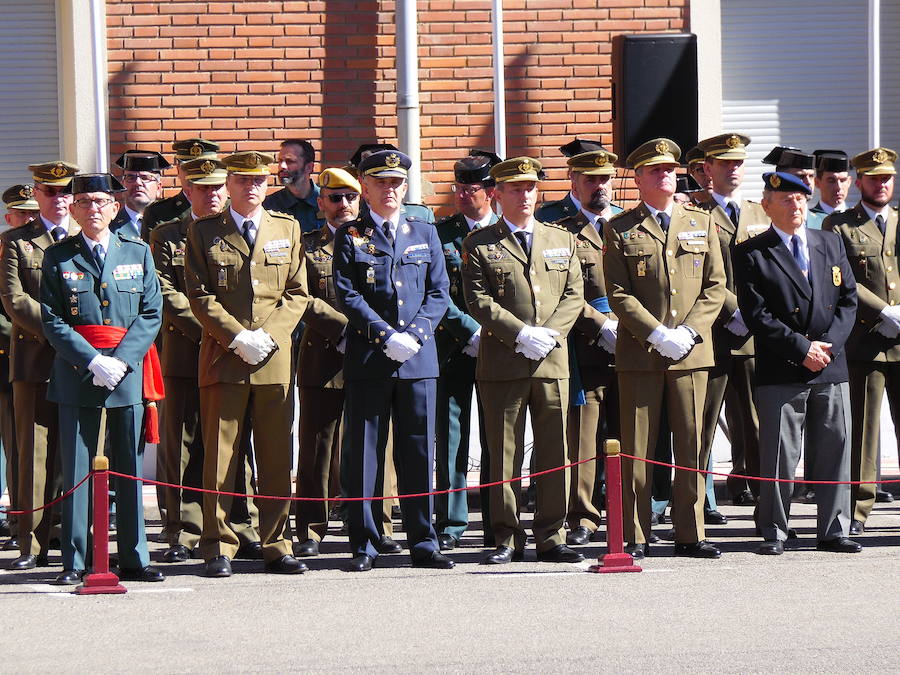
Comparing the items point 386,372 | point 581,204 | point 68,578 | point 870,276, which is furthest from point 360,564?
point 870,276

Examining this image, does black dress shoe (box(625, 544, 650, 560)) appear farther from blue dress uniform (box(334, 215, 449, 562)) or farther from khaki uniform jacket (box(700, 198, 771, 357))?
Answer: khaki uniform jacket (box(700, 198, 771, 357))

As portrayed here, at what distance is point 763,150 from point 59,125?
19.9ft

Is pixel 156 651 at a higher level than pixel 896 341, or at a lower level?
lower

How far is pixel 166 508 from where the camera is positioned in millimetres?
9203

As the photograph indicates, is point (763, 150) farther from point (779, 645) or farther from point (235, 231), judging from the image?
point (779, 645)

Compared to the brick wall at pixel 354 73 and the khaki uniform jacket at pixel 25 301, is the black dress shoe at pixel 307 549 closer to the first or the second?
the khaki uniform jacket at pixel 25 301

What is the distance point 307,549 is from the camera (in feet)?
29.6

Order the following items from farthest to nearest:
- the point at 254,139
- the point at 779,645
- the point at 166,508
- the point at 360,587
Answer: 1. the point at 254,139
2. the point at 166,508
3. the point at 360,587
4. the point at 779,645

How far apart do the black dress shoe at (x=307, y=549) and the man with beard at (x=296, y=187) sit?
232cm

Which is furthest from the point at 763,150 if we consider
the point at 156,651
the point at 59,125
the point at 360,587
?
the point at 156,651

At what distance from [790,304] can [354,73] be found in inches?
214

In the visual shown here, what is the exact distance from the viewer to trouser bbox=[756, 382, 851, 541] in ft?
28.9

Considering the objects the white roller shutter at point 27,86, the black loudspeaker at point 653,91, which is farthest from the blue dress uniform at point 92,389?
the white roller shutter at point 27,86

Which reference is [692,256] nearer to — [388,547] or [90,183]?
[388,547]
